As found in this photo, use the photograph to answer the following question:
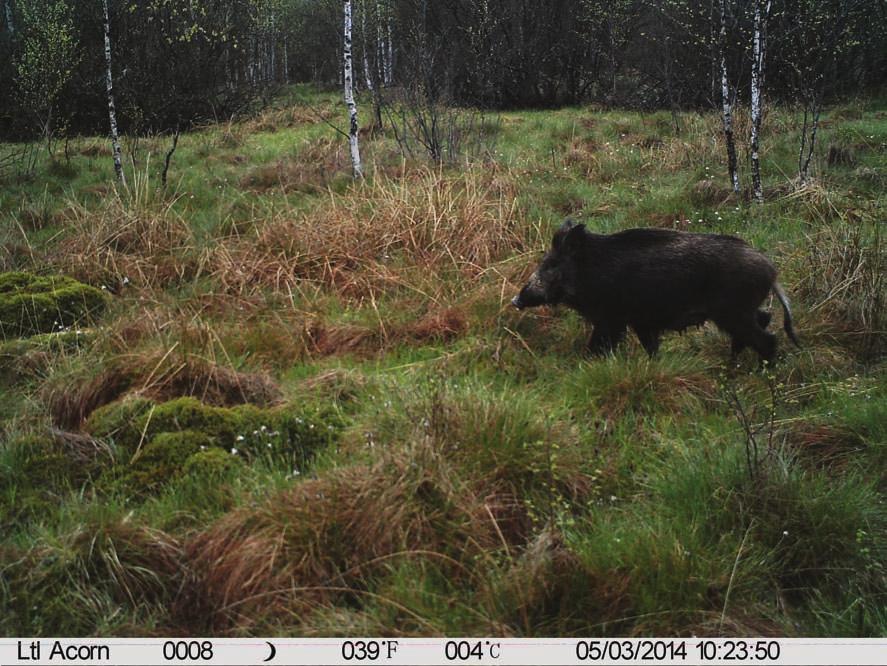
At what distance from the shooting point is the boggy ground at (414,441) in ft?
9.59

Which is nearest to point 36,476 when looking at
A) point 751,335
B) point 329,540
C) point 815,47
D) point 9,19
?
point 329,540

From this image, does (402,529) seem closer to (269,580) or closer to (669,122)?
(269,580)

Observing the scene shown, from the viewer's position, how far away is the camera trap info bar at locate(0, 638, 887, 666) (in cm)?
256

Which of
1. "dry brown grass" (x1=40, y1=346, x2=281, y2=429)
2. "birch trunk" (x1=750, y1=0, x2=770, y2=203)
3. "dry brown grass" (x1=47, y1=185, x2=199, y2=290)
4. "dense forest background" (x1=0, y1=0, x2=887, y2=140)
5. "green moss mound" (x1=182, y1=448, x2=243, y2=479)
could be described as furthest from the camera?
"dense forest background" (x1=0, y1=0, x2=887, y2=140)

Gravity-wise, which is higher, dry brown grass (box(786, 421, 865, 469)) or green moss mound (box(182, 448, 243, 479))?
green moss mound (box(182, 448, 243, 479))

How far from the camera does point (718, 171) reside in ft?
36.6

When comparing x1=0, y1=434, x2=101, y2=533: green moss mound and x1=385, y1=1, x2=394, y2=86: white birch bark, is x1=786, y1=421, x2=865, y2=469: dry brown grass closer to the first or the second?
x1=0, y1=434, x2=101, y2=533: green moss mound

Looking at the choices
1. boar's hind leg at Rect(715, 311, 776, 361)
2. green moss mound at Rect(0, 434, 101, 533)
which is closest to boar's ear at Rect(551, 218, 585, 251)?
boar's hind leg at Rect(715, 311, 776, 361)

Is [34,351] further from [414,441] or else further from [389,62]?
[389,62]

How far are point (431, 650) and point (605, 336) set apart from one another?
3248 millimetres

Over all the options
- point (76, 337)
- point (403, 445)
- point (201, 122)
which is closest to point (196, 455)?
point (403, 445)

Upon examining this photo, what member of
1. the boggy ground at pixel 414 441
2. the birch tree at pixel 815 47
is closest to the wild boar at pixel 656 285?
the boggy ground at pixel 414 441

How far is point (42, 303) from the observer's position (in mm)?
6137

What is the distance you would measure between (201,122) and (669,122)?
11859 mm
